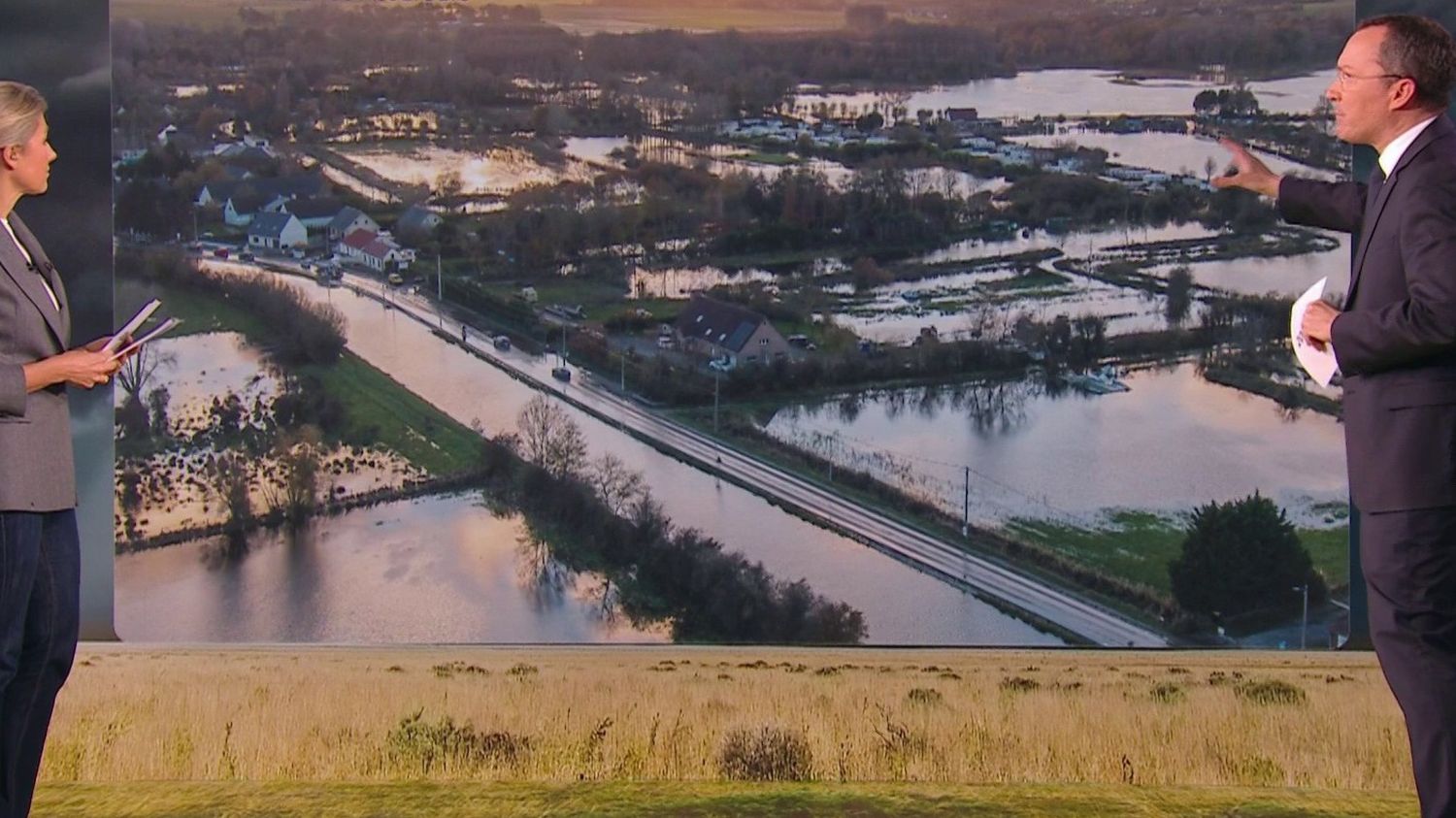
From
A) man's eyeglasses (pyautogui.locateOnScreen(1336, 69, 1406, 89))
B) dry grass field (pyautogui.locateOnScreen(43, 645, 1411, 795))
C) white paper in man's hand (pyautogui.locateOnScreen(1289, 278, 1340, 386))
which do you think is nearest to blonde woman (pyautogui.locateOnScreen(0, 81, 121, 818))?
dry grass field (pyautogui.locateOnScreen(43, 645, 1411, 795))

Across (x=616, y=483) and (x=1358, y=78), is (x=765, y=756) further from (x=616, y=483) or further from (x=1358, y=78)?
(x=1358, y=78)

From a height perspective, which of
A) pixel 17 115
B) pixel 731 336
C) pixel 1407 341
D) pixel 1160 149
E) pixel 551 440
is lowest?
pixel 551 440

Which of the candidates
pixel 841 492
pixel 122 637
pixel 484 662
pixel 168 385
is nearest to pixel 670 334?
pixel 841 492

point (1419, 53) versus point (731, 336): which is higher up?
point (1419, 53)

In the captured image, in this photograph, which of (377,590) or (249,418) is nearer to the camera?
(377,590)

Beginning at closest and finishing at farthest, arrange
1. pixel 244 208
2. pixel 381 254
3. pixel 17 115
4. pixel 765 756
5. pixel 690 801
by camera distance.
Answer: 1. pixel 17 115
2. pixel 690 801
3. pixel 765 756
4. pixel 244 208
5. pixel 381 254

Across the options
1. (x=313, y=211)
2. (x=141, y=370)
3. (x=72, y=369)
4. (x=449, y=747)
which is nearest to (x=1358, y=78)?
(x=72, y=369)

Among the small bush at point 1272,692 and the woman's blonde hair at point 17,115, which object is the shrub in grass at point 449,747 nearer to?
the small bush at point 1272,692

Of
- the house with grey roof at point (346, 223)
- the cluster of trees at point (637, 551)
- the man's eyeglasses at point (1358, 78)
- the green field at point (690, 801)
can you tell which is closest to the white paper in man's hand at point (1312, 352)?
the man's eyeglasses at point (1358, 78)
